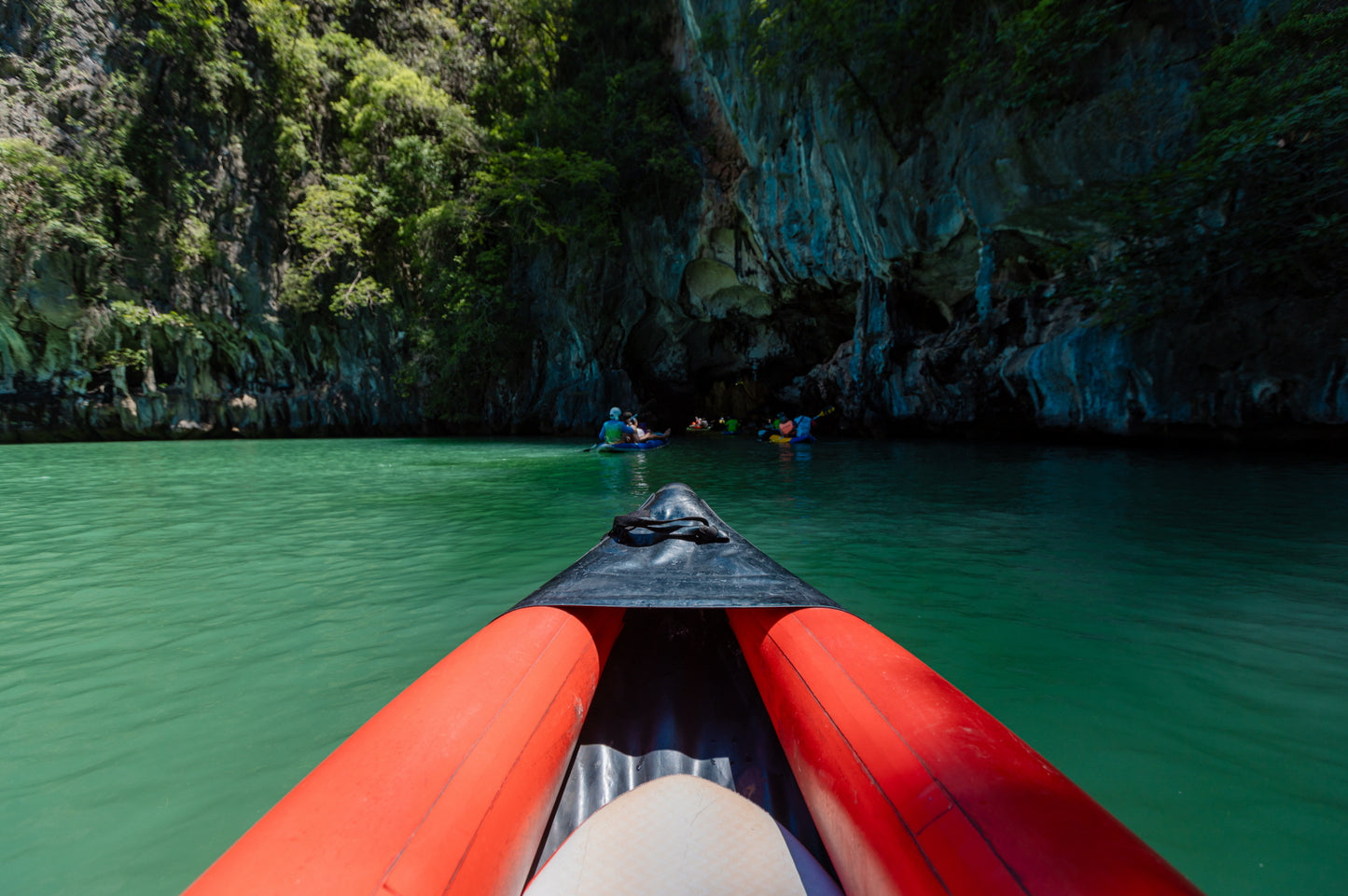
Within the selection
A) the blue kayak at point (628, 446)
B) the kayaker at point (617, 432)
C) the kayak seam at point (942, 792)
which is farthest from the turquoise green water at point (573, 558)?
the kayaker at point (617, 432)

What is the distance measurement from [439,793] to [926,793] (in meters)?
0.90

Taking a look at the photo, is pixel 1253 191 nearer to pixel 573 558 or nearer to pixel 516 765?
pixel 573 558

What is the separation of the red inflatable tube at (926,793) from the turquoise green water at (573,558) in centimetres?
71

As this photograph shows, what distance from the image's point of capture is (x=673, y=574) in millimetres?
2312

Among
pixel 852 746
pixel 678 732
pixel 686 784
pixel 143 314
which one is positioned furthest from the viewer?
pixel 143 314

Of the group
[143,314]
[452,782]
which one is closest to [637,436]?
[452,782]

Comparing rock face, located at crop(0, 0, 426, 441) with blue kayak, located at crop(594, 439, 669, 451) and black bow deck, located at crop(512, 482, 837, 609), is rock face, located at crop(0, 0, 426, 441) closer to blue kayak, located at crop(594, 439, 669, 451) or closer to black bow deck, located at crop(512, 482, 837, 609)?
blue kayak, located at crop(594, 439, 669, 451)

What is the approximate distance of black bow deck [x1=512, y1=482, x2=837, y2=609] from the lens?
197 cm

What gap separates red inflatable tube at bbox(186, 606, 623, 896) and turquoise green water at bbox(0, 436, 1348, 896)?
2.21ft

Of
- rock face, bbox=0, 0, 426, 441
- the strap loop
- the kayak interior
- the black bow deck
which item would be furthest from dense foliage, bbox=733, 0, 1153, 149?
rock face, bbox=0, 0, 426, 441

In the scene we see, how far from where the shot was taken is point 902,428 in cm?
1659

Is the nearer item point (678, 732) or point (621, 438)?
→ point (678, 732)

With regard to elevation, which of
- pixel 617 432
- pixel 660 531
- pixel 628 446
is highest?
pixel 617 432

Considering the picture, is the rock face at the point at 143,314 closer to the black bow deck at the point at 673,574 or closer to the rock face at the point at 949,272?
the rock face at the point at 949,272
